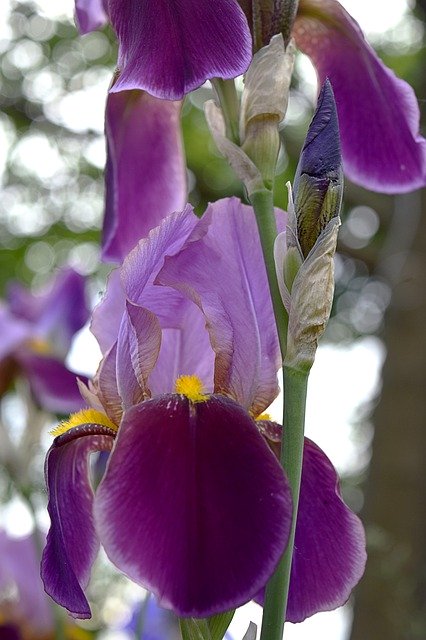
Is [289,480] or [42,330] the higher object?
[289,480]

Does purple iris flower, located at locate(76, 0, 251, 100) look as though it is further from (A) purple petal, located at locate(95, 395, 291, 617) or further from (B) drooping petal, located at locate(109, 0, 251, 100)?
(A) purple petal, located at locate(95, 395, 291, 617)

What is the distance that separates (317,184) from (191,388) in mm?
149

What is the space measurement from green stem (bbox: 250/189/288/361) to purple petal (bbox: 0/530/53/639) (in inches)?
32.9

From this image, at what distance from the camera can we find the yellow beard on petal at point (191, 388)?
54cm

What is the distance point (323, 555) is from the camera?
0.55 metres

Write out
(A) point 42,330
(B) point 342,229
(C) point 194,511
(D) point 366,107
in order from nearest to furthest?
(C) point 194,511, (D) point 366,107, (A) point 42,330, (B) point 342,229

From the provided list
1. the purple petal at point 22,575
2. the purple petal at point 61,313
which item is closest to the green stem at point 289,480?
the purple petal at point 22,575

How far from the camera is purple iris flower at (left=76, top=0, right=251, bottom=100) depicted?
0.53 meters

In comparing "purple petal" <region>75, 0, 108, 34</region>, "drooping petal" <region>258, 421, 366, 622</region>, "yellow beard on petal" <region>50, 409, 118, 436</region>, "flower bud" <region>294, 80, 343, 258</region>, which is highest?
"purple petal" <region>75, 0, 108, 34</region>

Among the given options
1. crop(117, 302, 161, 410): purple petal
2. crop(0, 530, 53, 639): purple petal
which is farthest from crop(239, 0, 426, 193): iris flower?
crop(0, 530, 53, 639): purple petal

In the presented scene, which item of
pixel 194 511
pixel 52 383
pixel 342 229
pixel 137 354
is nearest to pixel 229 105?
pixel 137 354

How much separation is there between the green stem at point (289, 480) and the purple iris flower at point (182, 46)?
0.62ft

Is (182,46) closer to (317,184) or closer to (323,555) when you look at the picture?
(317,184)

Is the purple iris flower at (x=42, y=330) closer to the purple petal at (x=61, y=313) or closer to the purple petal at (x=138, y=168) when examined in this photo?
the purple petal at (x=61, y=313)
